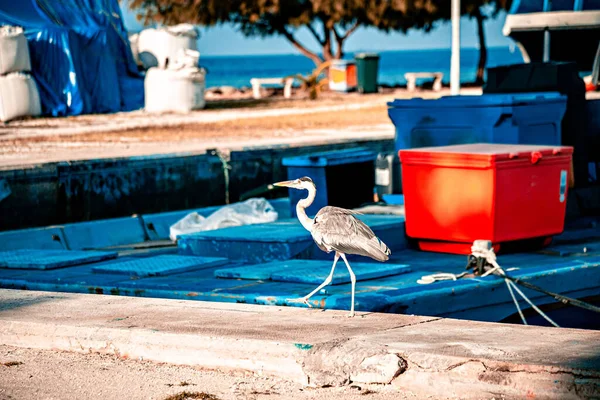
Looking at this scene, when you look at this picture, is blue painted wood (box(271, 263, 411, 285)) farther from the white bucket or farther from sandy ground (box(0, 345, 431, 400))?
the white bucket

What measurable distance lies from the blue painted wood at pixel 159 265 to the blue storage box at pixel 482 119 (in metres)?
3.97

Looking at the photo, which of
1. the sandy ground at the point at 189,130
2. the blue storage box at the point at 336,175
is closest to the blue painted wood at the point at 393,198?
the blue storage box at the point at 336,175

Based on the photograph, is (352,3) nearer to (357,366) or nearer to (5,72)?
(5,72)

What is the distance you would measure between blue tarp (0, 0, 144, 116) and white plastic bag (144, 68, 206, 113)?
1.22 metres

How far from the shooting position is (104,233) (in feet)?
42.4

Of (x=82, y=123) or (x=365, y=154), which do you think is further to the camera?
(x=82, y=123)

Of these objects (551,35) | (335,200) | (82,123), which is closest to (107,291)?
(335,200)

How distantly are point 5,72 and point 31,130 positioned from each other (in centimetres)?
419

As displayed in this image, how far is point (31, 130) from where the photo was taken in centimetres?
2358

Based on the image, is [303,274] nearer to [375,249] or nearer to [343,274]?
Result: [343,274]

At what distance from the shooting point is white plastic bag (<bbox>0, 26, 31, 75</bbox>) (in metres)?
26.6

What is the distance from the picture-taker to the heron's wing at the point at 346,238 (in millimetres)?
6246

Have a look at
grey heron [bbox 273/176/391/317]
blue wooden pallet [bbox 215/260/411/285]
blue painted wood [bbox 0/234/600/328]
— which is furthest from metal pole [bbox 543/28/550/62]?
grey heron [bbox 273/176/391/317]

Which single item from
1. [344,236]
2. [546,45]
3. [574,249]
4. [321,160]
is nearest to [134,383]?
[344,236]
